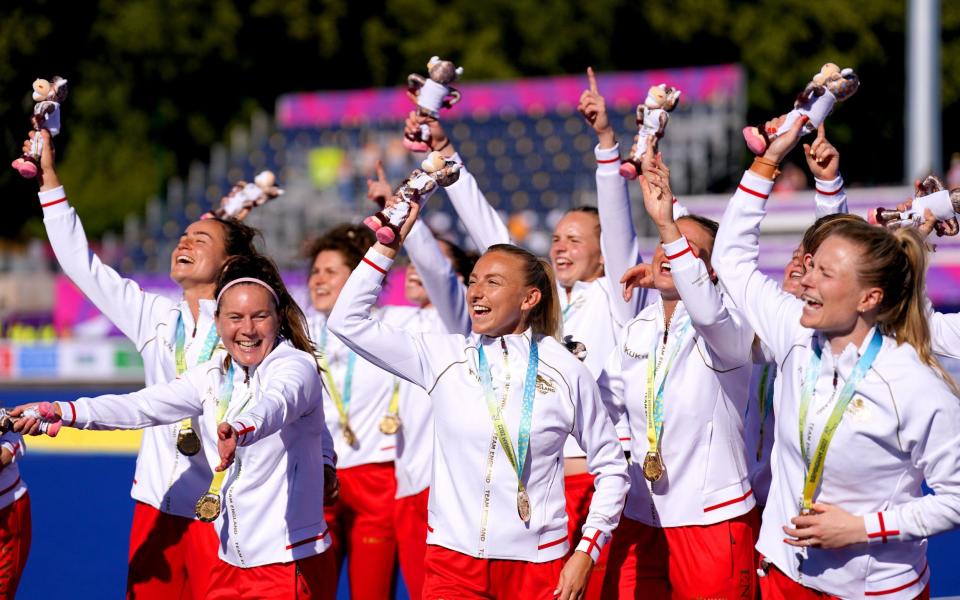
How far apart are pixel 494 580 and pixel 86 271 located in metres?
2.29

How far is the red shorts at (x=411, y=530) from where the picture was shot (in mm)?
6500

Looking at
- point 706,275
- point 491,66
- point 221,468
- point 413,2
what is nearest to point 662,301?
point 706,275

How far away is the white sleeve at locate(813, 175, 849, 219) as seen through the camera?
507cm

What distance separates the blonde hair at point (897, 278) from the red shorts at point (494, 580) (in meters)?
1.42

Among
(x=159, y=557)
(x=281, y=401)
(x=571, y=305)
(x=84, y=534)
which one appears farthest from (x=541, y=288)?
(x=84, y=534)

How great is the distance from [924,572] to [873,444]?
502mm

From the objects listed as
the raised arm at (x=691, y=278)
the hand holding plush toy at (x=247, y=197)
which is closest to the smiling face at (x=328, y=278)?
the hand holding plush toy at (x=247, y=197)

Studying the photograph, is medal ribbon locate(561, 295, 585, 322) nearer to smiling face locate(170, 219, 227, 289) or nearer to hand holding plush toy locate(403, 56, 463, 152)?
hand holding plush toy locate(403, 56, 463, 152)

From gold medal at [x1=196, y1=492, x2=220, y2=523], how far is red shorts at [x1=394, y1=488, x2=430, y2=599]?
1877 millimetres

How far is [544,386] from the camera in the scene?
461cm

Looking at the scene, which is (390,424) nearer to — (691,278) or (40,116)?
(40,116)

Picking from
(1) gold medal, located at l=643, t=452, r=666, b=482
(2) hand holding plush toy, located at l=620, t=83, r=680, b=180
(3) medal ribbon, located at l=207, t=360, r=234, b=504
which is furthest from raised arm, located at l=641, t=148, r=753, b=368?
(3) medal ribbon, located at l=207, t=360, r=234, b=504

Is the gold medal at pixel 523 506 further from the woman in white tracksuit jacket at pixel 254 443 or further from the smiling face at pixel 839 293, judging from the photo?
the smiling face at pixel 839 293

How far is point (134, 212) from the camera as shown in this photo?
3447 cm
